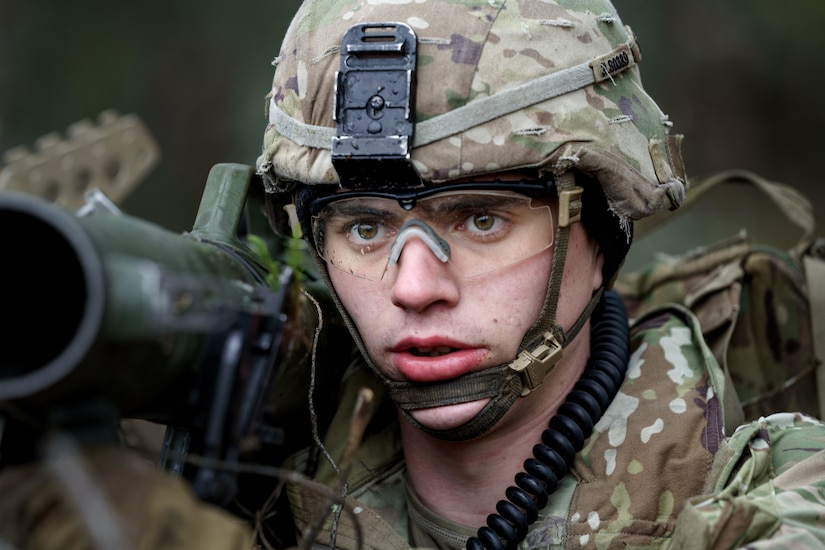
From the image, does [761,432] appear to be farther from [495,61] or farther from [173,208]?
[173,208]

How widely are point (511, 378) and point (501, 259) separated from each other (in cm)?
28

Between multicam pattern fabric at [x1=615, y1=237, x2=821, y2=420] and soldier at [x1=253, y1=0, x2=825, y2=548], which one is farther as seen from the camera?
multicam pattern fabric at [x1=615, y1=237, x2=821, y2=420]

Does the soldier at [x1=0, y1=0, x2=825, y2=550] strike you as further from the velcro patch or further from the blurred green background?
the blurred green background

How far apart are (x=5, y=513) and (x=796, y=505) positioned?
1499mm

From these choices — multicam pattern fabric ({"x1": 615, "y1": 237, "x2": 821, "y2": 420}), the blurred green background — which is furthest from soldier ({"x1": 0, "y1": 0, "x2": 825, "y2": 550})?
the blurred green background

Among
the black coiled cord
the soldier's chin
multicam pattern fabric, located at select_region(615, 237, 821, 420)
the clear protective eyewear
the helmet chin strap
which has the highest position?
the clear protective eyewear

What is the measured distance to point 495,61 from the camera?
2330 millimetres

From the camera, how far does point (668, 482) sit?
7.63ft

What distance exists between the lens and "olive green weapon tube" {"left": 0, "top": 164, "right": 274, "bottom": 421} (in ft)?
4.24

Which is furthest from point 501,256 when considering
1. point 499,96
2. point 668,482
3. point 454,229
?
point 668,482

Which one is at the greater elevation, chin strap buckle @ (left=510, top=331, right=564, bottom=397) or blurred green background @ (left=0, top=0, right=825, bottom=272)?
chin strap buckle @ (left=510, top=331, right=564, bottom=397)

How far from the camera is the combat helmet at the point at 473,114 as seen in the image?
2.28m

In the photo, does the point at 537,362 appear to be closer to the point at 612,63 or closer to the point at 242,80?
the point at 612,63

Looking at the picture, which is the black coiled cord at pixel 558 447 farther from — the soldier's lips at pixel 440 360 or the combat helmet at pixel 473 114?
the soldier's lips at pixel 440 360
